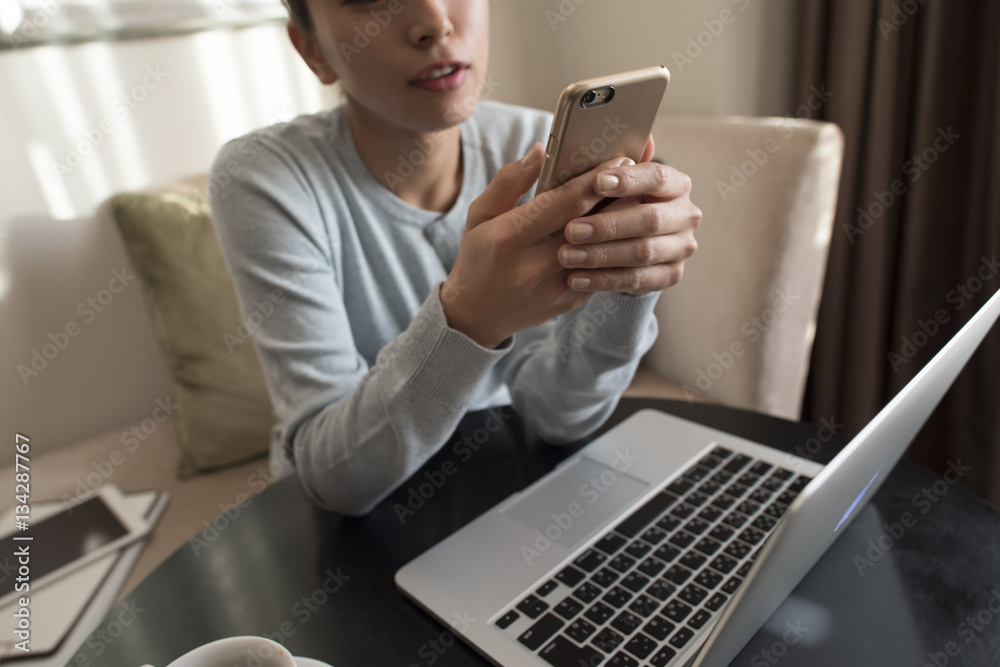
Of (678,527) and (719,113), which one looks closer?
(678,527)

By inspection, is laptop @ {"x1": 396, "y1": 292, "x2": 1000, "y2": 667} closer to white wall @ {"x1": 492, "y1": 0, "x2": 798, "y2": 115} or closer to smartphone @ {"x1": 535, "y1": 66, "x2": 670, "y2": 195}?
smartphone @ {"x1": 535, "y1": 66, "x2": 670, "y2": 195}

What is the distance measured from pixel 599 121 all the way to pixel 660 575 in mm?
398

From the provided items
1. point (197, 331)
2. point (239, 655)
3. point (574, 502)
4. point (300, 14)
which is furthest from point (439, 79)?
point (197, 331)

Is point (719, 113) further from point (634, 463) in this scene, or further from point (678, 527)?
point (678, 527)

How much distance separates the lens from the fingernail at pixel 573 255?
0.61 metres

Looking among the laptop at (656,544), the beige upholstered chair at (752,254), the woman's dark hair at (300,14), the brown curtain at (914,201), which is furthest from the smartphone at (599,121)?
the brown curtain at (914,201)

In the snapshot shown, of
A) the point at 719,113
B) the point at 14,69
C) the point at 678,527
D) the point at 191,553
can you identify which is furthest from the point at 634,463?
the point at 14,69

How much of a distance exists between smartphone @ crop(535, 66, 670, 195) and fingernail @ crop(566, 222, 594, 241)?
4cm

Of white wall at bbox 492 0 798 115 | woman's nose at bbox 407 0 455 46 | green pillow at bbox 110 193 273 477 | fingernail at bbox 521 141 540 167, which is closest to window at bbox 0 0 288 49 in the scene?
green pillow at bbox 110 193 273 477

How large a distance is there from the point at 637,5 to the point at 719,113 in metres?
0.38

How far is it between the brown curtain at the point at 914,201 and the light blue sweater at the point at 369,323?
748mm

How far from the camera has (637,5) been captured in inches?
68.3

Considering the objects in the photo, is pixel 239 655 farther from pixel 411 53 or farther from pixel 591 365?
pixel 411 53

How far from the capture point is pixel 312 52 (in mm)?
973
